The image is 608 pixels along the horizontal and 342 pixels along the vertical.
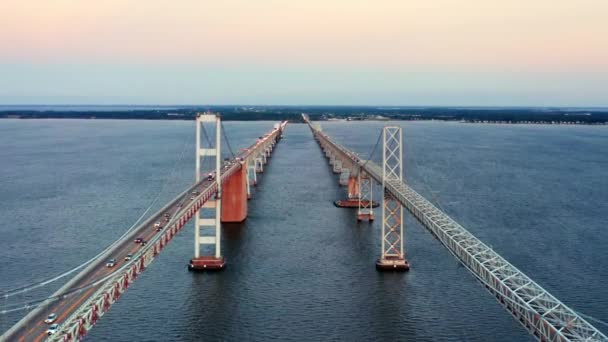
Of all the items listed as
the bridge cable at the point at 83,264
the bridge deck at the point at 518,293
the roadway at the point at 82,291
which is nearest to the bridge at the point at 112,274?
the roadway at the point at 82,291

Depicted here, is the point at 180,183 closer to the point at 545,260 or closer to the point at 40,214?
the point at 40,214

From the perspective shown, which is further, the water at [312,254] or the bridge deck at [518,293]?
the water at [312,254]

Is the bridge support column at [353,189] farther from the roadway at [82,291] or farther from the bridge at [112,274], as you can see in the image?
the roadway at [82,291]

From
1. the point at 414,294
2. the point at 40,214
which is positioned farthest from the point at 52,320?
the point at 40,214

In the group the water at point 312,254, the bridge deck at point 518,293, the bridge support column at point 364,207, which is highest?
the bridge deck at point 518,293

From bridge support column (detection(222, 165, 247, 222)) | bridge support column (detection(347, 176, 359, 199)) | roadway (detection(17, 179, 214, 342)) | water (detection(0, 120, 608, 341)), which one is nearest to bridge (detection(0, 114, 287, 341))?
roadway (detection(17, 179, 214, 342))

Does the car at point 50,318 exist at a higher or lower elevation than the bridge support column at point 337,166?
higher

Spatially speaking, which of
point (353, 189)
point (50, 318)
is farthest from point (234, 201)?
point (50, 318)

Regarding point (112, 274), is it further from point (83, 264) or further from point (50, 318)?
point (83, 264)

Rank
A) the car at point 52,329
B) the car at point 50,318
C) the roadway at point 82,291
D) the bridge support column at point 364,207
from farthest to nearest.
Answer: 1. the bridge support column at point 364,207
2. the car at point 50,318
3. the roadway at point 82,291
4. the car at point 52,329

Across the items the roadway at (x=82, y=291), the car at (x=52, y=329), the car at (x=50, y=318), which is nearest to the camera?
the car at (x=52, y=329)
